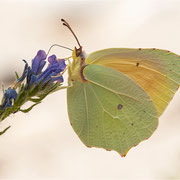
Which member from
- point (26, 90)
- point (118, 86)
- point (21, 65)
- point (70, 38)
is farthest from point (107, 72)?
point (70, 38)

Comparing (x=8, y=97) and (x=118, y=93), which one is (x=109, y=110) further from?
(x=8, y=97)

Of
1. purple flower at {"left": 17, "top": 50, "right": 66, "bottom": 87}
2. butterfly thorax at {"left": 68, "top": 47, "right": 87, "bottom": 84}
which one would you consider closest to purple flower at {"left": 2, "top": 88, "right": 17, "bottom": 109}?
purple flower at {"left": 17, "top": 50, "right": 66, "bottom": 87}

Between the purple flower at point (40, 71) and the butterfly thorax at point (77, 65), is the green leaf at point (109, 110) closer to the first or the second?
the butterfly thorax at point (77, 65)

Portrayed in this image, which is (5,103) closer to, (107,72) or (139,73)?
(107,72)

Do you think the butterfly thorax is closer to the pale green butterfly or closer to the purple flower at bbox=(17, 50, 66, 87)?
the pale green butterfly

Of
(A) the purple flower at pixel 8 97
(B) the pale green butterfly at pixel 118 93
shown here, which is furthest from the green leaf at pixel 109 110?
(A) the purple flower at pixel 8 97

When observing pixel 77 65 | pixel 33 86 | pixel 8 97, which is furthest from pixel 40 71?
pixel 77 65

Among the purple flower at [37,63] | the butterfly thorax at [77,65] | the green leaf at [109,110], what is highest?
the purple flower at [37,63]
